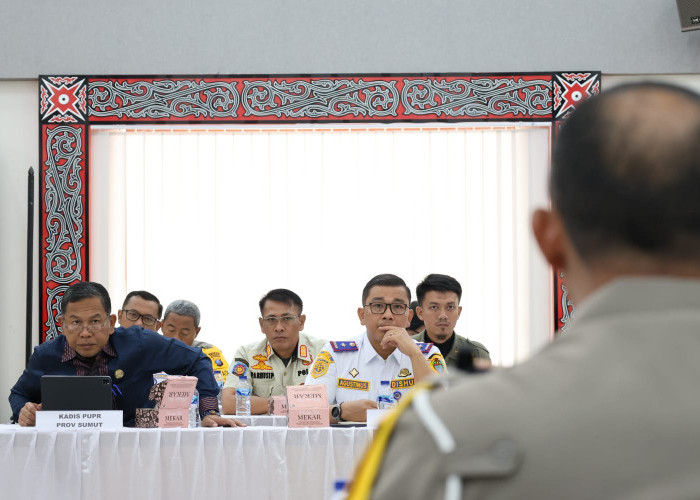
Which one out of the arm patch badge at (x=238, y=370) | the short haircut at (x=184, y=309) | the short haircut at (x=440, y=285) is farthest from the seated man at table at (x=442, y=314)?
the short haircut at (x=184, y=309)

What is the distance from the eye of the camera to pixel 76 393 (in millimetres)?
3309

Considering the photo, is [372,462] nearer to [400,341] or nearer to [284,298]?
[400,341]

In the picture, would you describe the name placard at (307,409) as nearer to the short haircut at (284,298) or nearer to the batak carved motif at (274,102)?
the short haircut at (284,298)

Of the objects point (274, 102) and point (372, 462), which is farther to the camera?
point (274, 102)

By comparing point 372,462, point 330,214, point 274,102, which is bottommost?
point 372,462

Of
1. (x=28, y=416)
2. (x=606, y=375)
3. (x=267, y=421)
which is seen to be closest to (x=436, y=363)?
(x=267, y=421)

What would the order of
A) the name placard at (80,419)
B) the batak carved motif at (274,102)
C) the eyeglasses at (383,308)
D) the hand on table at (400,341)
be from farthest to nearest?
the batak carved motif at (274,102) < the eyeglasses at (383,308) < the hand on table at (400,341) < the name placard at (80,419)

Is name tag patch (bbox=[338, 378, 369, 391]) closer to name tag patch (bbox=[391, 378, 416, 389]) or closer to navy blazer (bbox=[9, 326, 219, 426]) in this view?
name tag patch (bbox=[391, 378, 416, 389])

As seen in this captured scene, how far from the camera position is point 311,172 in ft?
18.6

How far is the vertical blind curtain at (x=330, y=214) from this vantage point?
18.4 feet

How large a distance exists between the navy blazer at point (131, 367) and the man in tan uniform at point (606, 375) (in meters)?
3.22

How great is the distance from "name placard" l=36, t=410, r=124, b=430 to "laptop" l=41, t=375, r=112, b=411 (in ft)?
0.09

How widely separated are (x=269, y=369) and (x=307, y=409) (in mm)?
1572

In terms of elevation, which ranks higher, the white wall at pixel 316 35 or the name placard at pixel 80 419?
the white wall at pixel 316 35
